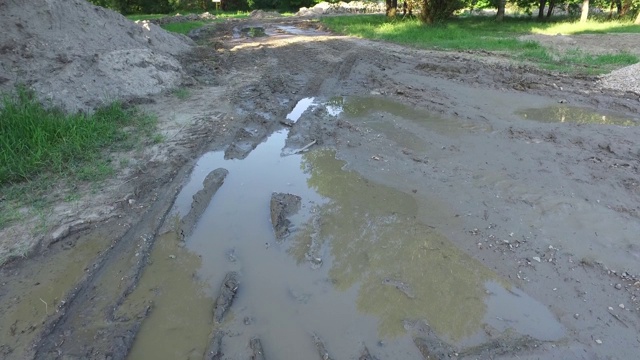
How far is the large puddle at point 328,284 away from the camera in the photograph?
3.62 metres

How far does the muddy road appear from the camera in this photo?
362 centimetres

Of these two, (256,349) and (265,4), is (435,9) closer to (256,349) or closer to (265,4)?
(256,349)

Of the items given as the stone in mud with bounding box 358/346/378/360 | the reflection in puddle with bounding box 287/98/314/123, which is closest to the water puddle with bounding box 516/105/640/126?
the reflection in puddle with bounding box 287/98/314/123

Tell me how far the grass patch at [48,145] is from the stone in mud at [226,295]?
2.99 m

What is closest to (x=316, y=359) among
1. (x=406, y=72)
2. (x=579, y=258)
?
(x=579, y=258)

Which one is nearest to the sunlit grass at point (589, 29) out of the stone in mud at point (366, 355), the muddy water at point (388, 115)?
the muddy water at point (388, 115)

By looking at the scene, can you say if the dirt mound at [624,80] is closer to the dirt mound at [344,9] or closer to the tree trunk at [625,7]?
the tree trunk at [625,7]

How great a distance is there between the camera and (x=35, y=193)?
18.7 feet

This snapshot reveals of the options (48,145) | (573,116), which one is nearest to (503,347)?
(573,116)

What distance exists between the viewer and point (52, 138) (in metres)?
6.88

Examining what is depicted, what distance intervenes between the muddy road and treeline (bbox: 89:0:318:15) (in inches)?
1732

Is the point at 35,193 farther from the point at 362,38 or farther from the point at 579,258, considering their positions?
the point at 362,38

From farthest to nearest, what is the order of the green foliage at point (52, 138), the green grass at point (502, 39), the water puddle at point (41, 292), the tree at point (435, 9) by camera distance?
1. the tree at point (435, 9)
2. the green grass at point (502, 39)
3. the green foliage at point (52, 138)
4. the water puddle at point (41, 292)

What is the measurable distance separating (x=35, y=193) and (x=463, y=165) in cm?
621
